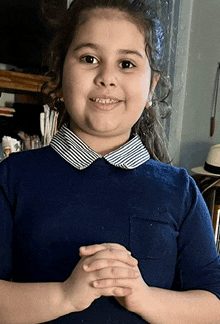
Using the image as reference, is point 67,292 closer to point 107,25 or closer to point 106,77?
point 106,77

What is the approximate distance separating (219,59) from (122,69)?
2471 mm

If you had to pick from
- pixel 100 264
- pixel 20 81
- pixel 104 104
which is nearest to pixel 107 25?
pixel 104 104

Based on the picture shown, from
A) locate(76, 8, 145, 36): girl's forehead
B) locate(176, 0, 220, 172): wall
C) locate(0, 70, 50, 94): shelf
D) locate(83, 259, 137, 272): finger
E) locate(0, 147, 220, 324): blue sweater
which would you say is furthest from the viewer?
locate(176, 0, 220, 172): wall

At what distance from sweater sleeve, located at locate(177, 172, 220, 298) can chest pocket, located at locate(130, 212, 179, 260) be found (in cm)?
3

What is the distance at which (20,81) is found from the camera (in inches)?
79.4

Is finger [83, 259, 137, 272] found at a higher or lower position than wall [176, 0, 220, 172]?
lower

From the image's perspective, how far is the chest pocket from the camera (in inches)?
34.4

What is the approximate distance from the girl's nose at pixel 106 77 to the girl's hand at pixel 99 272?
32cm

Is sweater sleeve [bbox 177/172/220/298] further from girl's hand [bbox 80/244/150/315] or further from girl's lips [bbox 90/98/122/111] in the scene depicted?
girl's lips [bbox 90/98/122/111]

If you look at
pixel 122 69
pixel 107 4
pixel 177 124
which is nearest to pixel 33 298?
pixel 122 69

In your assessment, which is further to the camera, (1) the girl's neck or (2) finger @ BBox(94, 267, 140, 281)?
(1) the girl's neck

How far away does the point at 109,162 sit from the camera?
924 mm

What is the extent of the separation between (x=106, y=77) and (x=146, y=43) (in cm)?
16

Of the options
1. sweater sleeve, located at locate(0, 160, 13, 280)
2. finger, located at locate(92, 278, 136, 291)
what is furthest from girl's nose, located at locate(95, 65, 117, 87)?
finger, located at locate(92, 278, 136, 291)
